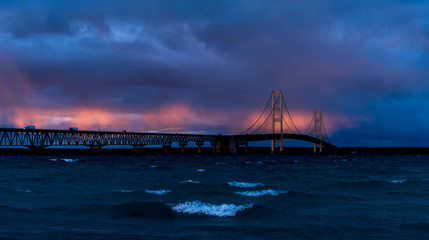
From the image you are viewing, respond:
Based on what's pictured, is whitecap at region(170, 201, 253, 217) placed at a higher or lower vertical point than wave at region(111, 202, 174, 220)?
higher

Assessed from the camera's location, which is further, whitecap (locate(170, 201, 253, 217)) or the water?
whitecap (locate(170, 201, 253, 217))

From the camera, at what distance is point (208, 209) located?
2097cm

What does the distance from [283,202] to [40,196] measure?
14.9m

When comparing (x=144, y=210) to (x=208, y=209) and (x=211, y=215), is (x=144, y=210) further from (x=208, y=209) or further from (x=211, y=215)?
(x=211, y=215)

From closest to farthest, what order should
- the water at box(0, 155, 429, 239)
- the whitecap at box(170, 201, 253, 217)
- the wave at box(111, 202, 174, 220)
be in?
the water at box(0, 155, 429, 239)
the wave at box(111, 202, 174, 220)
the whitecap at box(170, 201, 253, 217)

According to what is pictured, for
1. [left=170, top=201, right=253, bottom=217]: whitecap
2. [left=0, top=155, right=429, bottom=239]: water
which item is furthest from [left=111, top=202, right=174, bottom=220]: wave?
[left=170, top=201, right=253, bottom=217]: whitecap

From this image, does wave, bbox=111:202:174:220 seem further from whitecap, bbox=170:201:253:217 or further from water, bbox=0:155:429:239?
whitecap, bbox=170:201:253:217

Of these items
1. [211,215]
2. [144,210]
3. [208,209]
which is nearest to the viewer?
[211,215]

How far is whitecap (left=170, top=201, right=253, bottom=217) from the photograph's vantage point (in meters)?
20.1

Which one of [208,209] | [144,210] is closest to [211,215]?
[208,209]

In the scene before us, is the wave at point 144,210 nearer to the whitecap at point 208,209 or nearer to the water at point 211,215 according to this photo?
the water at point 211,215

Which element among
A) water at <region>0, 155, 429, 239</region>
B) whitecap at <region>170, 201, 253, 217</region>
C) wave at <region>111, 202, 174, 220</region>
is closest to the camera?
water at <region>0, 155, 429, 239</region>

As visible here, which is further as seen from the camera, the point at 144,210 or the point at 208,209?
the point at 144,210

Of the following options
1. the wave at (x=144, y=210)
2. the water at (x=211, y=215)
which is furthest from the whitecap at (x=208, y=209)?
the wave at (x=144, y=210)
